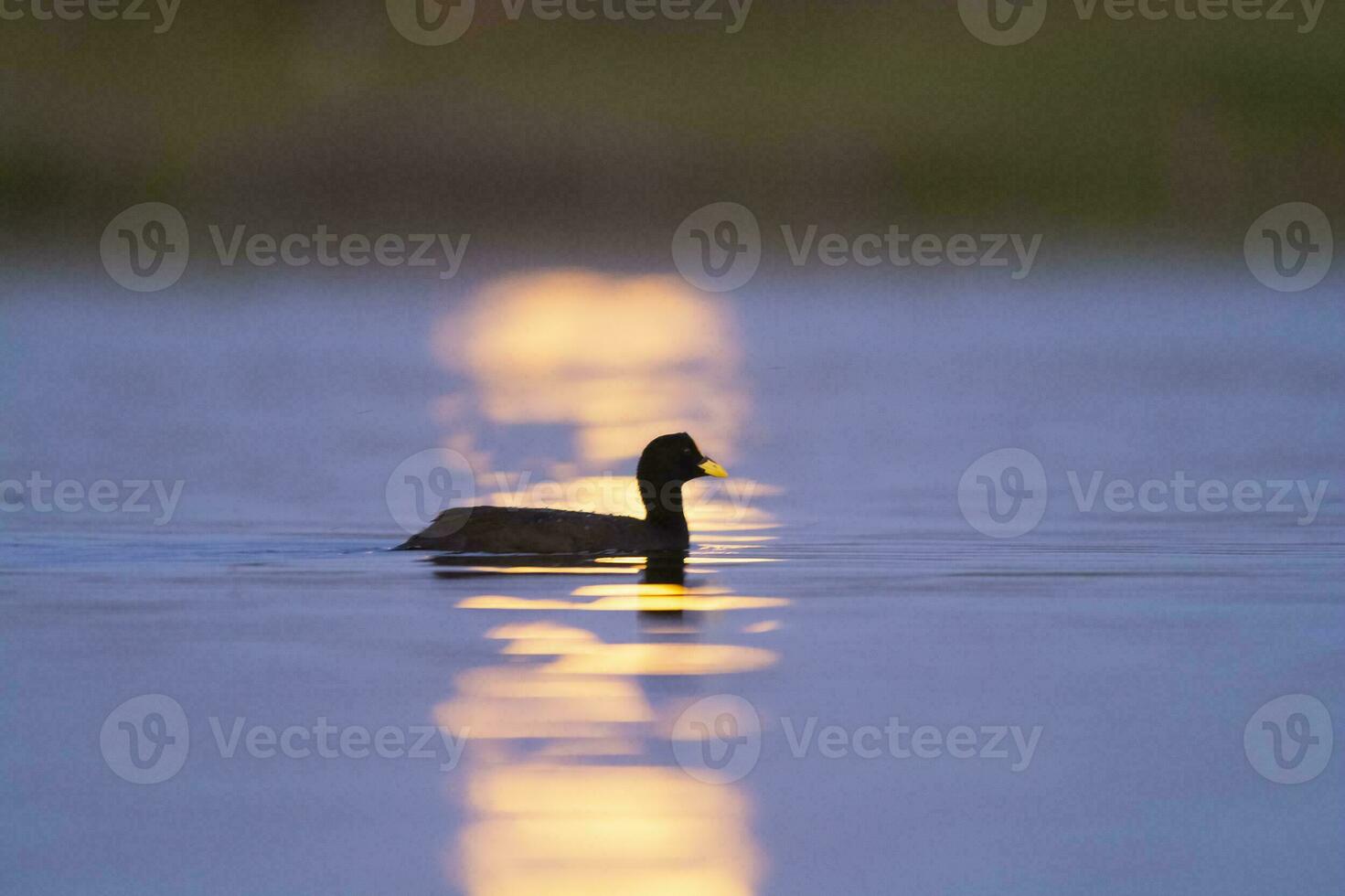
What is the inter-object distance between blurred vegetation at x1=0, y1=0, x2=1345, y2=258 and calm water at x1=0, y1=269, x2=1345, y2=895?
8130 mm

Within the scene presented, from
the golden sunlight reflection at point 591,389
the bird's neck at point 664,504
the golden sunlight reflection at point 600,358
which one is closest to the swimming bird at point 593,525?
the bird's neck at point 664,504

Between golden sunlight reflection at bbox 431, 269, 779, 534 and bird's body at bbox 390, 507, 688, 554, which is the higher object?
golden sunlight reflection at bbox 431, 269, 779, 534

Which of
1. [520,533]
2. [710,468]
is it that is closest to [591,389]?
[710,468]

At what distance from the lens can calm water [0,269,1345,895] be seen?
6.73 m

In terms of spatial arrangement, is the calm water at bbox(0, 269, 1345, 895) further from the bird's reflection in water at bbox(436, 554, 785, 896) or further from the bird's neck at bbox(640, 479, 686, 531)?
the bird's neck at bbox(640, 479, 686, 531)

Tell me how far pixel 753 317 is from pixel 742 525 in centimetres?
1186

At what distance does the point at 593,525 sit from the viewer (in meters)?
12.6

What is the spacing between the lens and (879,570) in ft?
37.6

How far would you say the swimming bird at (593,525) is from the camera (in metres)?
12.3

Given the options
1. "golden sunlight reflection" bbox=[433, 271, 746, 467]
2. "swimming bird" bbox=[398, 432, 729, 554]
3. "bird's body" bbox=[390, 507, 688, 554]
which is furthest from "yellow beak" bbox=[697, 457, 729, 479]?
"golden sunlight reflection" bbox=[433, 271, 746, 467]

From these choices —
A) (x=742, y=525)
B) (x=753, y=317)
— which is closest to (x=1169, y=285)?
(x=753, y=317)

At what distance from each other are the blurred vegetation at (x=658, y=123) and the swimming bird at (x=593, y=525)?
48.4 feet

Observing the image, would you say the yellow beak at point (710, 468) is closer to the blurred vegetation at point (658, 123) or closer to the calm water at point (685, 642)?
the calm water at point (685, 642)

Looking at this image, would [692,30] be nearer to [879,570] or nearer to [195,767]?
[879,570]
